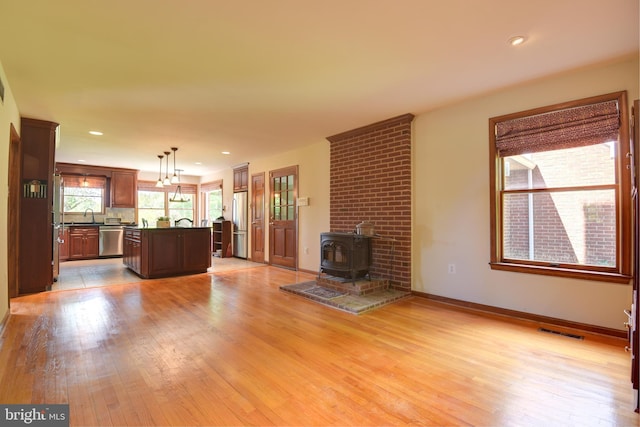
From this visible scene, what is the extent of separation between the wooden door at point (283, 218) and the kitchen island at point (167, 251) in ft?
4.76

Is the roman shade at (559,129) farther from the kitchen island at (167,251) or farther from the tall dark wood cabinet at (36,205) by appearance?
the tall dark wood cabinet at (36,205)

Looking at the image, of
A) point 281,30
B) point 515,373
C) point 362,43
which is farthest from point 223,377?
point 362,43

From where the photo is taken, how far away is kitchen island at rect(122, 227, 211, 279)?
5.24m

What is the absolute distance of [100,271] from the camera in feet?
19.7

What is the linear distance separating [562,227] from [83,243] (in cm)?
952

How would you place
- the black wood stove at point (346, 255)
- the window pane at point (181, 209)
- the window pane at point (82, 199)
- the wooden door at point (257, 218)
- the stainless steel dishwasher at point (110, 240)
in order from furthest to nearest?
the window pane at point (181, 209) < the window pane at point (82, 199) < the stainless steel dishwasher at point (110, 240) < the wooden door at point (257, 218) < the black wood stove at point (346, 255)

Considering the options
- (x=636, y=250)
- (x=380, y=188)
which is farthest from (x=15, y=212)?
(x=636, y=250)

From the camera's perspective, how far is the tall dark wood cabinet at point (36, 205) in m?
4.18

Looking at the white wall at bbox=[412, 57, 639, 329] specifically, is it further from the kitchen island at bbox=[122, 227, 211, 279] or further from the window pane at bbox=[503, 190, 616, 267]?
the kitchen island at bbox=[122, 227, 211, 279]

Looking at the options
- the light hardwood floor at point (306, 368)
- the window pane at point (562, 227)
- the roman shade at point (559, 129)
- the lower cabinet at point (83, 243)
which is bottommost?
the light hardwood floor at point (306, 368)

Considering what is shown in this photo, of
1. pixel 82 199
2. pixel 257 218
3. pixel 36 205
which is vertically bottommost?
pixel 257 218

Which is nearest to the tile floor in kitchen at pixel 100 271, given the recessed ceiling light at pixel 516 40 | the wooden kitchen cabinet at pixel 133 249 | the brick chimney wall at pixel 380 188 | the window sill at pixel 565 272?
the wooden kitchen cabinet at pixel 133 249

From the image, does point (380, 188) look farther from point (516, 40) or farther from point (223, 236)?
point (223, 236)

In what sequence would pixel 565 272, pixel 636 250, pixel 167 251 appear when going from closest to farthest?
1. pixel 636 250
2. pixel 565 272
3. pixel 167 251
